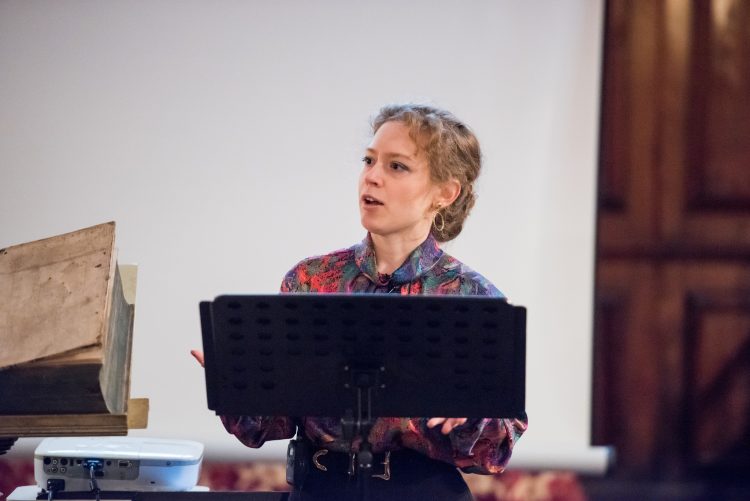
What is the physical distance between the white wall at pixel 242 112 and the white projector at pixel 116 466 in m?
1.24

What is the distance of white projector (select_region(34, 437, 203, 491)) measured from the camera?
218cm

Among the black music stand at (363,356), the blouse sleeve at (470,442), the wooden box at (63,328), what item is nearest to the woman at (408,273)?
the blouse sleeve at (470,442)

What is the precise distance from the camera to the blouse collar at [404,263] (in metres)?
2.25

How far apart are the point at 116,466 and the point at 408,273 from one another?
79 cm

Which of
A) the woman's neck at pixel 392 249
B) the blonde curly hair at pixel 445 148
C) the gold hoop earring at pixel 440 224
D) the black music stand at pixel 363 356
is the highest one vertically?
the blonde curly hair at pixel 445 148

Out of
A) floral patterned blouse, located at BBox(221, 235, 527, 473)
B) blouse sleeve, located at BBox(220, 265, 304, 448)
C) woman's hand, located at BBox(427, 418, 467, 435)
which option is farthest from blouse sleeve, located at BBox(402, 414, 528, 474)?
blouse sleeve, located at BBox(220, 265, 304, 448)

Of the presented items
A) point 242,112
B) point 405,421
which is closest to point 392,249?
point 405,421

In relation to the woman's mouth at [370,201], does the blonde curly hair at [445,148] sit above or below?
above

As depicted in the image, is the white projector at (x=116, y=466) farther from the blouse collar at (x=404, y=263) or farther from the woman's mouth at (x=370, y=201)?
the woman's mouth at (x=370, y=201)

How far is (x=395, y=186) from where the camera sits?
7.34ft

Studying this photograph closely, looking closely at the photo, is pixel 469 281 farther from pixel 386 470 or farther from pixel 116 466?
pixel 116 466

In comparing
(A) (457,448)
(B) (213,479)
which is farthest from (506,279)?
(A) (457,448)

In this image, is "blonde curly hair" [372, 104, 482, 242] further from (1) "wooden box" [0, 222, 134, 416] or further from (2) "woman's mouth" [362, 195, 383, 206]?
(1) "wooden box" [0, 222, 134, 416]

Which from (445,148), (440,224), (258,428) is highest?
(445,148)
